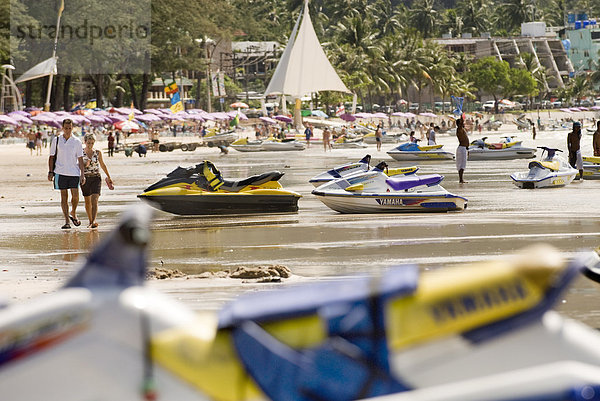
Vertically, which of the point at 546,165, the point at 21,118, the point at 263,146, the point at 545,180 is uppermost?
the point at 546,165

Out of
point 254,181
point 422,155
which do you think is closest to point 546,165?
point 254,181

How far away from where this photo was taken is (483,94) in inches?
6983

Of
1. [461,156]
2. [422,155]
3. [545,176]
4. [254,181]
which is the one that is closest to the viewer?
[254,181]

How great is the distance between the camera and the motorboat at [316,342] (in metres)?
2.27

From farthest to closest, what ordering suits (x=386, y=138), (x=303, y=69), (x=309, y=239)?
(x=303, y=69) → (x=386, y=138) → (x=309, y=239)

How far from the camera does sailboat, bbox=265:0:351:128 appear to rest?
8050cm

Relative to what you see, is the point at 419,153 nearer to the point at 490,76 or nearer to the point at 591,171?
the point at 591,171

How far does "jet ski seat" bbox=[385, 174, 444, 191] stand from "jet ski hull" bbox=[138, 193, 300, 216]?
1.79 m

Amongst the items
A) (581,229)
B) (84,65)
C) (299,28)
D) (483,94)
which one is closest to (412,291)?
(581,229)

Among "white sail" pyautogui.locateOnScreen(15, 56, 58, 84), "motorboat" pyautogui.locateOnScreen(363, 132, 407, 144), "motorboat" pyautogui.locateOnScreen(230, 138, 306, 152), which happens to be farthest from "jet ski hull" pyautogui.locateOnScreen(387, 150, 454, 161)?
"white sail" pyautogui.locateOnScreen(15, 56, 58, 84)

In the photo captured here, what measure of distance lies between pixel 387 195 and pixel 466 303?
1551 centimetres

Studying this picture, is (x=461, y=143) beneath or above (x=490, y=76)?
beneath

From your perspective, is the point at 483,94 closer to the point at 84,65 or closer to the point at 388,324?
the point at 84,65

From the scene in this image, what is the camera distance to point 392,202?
17.8 meters
